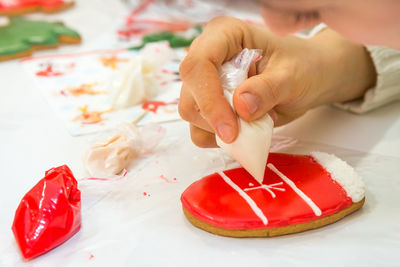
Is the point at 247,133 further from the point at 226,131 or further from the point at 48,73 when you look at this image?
the point at 48,73

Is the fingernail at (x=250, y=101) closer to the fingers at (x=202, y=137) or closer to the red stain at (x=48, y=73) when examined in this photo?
the fingers at (x=202, y=137)

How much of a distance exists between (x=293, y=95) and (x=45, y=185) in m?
0.34

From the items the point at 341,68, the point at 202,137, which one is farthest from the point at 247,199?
the point at 341,68

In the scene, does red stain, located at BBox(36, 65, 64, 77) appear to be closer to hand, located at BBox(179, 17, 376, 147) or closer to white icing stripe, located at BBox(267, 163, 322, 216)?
hand, located at BBox(179, 17, 376, 147)

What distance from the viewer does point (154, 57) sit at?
0.93 meters

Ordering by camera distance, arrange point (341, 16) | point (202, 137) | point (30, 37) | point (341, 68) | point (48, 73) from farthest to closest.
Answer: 1. point (30, 37)
2. point (48, 73)
3. point (341, 68)
4. point (202, 137)
5. point (341, 16)

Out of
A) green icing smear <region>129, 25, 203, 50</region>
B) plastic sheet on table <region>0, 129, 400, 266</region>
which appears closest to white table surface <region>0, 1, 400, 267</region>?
plastic sheet on table <region>0, 129, 400, 266</region>

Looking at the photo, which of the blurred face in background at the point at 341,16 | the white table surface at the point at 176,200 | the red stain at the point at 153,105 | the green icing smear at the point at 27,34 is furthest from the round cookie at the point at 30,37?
the blurred face in background at the point at 341,16

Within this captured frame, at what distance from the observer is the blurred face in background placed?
0.38 metres

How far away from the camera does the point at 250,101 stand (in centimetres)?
54

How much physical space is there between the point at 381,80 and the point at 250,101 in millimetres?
354

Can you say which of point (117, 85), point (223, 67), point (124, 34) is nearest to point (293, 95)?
point (223, 67)

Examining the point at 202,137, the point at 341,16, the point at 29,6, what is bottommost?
the point at 29,6

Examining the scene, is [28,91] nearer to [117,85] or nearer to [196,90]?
[117,85]
